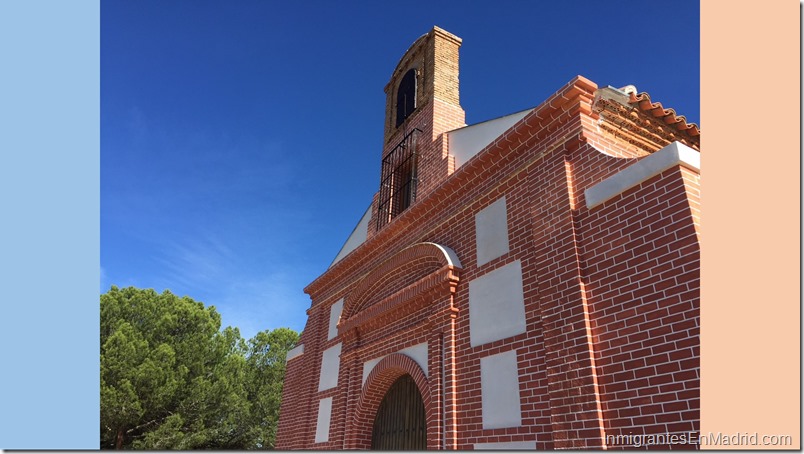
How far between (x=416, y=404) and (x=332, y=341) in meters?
2.68

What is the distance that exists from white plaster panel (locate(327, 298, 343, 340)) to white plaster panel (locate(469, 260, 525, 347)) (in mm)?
3747

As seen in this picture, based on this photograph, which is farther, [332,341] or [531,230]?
[332,341]

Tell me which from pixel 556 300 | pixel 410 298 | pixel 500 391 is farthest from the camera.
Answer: pixel 410 298

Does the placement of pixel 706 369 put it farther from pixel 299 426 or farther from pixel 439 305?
pixel 299 426

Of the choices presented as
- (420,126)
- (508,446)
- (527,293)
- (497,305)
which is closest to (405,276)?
(497,305)

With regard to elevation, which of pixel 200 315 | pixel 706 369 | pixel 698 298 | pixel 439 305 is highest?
pixel 200 315

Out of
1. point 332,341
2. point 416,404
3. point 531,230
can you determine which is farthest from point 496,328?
point 332,341

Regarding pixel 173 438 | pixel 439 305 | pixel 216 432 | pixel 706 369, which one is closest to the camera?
pixel 706 369

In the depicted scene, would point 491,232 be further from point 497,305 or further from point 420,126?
point 420,126

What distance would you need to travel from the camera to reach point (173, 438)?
1719 centimetres

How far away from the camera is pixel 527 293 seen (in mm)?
5109

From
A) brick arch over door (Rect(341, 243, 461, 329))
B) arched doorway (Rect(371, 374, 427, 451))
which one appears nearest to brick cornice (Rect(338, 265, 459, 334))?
brick arch over door (Rect(341, 243, 461, 329))

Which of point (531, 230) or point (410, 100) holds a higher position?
point (410, 100)

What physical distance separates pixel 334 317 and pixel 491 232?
14.1ft
